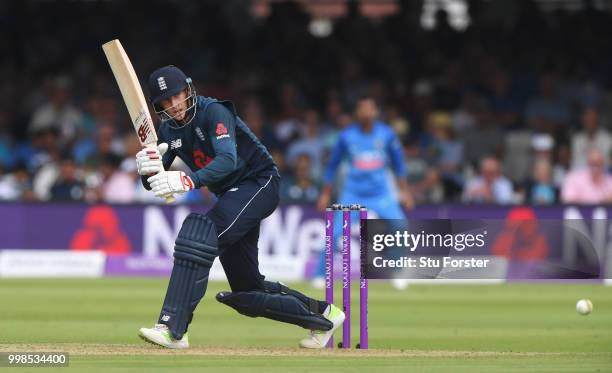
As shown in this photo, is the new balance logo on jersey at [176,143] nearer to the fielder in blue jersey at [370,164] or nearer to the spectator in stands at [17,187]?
the fielder in blue jersey at [370,164]

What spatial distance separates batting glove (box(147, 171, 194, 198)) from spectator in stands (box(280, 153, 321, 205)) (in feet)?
25.6

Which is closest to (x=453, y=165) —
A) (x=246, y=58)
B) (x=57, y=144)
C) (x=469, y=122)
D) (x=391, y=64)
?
(x=469, y=122)

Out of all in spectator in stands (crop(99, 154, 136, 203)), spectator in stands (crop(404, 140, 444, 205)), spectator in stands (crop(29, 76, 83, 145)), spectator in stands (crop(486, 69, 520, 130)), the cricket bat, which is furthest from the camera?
spectator in stands (crop(486, 69, 520, 130))

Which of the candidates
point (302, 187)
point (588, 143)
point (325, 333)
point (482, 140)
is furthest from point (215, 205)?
point (482, 140)

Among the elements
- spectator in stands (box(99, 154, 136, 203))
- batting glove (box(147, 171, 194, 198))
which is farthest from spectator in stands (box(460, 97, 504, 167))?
batting glove (box(147, 171, 194, 198))

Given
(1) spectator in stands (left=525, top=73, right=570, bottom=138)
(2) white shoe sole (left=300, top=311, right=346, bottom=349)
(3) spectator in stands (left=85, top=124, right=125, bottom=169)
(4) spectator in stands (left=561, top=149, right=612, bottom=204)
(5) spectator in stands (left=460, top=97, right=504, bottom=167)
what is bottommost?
(2) white shoe sole (left=300, top=311, right=346, bottom=349)

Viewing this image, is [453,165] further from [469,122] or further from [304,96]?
[304,96]

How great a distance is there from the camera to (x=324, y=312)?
7.37 m

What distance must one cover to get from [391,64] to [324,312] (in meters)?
10.5

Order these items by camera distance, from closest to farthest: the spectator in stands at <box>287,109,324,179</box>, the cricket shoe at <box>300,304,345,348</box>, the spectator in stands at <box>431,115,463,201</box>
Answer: the cricket shoe at <box>300,304,345,348</box> → the spectator in stands at <box>287,109,324,179</box> → the spectator in stands at <box>431,115,463,201</box>

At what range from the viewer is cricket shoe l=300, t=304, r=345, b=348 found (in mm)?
7363

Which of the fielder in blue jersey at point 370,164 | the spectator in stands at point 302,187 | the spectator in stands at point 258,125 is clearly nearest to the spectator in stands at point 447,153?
the spectator in stands at point 302,187

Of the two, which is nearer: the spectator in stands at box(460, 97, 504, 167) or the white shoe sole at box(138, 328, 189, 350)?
the white shoe sole at box(138, 328, 189, 350)

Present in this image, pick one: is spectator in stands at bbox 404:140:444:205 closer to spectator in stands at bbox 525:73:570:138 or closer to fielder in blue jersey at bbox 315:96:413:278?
spectator in stands at bbox 525:73:570:138
